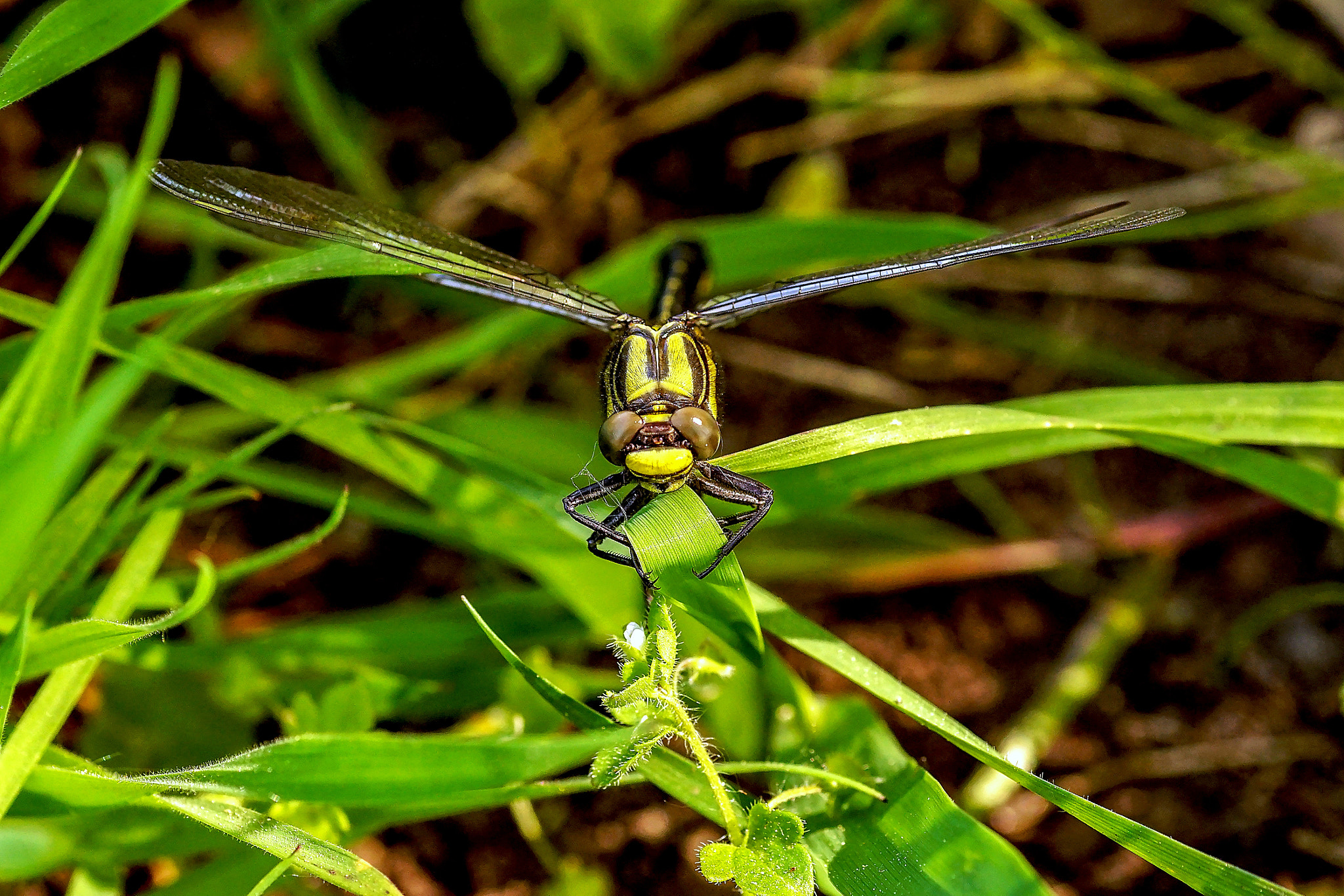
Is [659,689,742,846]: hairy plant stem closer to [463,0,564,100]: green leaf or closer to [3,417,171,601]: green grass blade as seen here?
[3,417,171,601]: green grass blade

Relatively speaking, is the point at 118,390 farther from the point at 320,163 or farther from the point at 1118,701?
the point at 1118,701

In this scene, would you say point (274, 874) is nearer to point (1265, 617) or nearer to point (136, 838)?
point (136, 838)

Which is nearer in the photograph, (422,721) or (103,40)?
(103,40)

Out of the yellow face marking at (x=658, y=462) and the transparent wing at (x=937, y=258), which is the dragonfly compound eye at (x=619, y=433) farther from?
the transparent wing at (x=937, y=258)

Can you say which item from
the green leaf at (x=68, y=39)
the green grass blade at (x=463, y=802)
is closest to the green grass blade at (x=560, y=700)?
the green grass blade at (x=463, y=802)

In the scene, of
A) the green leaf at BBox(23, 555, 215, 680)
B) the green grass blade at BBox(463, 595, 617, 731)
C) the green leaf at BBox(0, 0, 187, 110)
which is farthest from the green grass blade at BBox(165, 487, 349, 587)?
the green leaf at BBox(0, 0, 187, 110)

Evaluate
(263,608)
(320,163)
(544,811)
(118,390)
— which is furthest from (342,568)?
(118,390)

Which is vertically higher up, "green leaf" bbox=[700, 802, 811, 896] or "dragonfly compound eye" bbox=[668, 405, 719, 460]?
"dragonfly compound eye" bbox=[668, 405, 719, 460]
